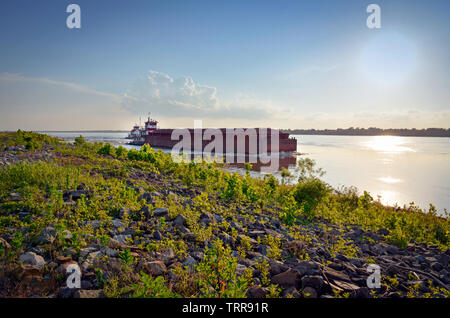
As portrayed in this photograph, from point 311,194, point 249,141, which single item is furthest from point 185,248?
point 249,141

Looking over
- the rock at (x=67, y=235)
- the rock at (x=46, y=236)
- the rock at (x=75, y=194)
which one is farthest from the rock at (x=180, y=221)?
the rock at (x=75, y=194)

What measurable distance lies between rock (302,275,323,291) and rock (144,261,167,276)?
171cm

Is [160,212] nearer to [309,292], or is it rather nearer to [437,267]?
[309,292]

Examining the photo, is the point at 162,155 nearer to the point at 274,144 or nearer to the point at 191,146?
the point at 274,144

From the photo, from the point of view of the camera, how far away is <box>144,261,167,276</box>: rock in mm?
2670

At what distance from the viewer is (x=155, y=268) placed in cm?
271

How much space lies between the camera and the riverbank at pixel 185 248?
2.49m

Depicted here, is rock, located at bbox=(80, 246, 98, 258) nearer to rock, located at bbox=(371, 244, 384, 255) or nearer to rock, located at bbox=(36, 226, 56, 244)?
rock, located at bbox=(36, 226, 56, 244)

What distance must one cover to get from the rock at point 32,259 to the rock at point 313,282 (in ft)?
10.2

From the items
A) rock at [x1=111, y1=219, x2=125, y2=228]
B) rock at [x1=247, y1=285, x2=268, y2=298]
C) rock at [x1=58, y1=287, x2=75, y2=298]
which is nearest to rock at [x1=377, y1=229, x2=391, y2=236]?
rock at [x1=247, y1=285, x2=268, y2=298]

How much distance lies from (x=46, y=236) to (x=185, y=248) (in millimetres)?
1886

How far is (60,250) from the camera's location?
2898 mm
